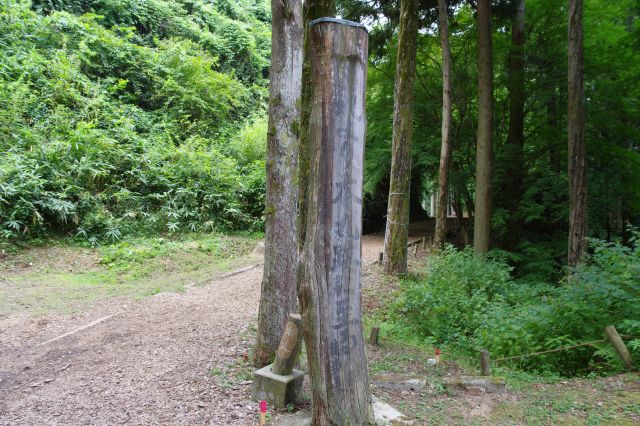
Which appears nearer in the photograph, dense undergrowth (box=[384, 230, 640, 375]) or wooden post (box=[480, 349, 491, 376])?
wooden post (box=[480, 349, 491, 376])

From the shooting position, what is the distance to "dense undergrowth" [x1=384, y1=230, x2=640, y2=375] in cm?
505

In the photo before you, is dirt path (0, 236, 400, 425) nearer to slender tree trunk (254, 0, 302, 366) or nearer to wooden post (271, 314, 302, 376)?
wooden post (271, 314, 302, 376)

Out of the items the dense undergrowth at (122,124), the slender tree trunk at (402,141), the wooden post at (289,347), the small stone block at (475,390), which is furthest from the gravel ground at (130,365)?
the dense undergrowth at (122,124)

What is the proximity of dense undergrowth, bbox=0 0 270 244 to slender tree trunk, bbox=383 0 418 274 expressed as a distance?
5.46 m

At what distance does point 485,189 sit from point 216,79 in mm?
12005

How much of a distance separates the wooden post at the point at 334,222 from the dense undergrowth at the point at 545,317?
3502 millimetres

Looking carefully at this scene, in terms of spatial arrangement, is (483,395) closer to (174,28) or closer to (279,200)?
(279,200)

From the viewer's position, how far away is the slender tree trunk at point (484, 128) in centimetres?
1045

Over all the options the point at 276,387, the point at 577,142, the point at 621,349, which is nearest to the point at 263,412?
the point at 276,387

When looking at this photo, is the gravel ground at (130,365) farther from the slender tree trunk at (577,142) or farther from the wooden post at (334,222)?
the slender tree trunk at (577,142)

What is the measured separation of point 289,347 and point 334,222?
4.51 feet

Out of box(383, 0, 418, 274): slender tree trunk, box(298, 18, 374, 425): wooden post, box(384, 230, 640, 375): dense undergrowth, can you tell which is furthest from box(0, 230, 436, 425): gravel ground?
box(383, 0, 418, 274): slender tree trunk

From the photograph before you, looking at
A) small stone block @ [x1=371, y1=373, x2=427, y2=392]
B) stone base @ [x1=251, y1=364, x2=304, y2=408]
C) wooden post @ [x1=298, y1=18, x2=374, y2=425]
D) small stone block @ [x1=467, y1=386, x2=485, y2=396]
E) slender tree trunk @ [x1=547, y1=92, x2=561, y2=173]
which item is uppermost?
slender tree trunk @ [x1=547, y1=92, x2=561, y2=173]

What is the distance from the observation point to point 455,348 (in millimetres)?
6074
